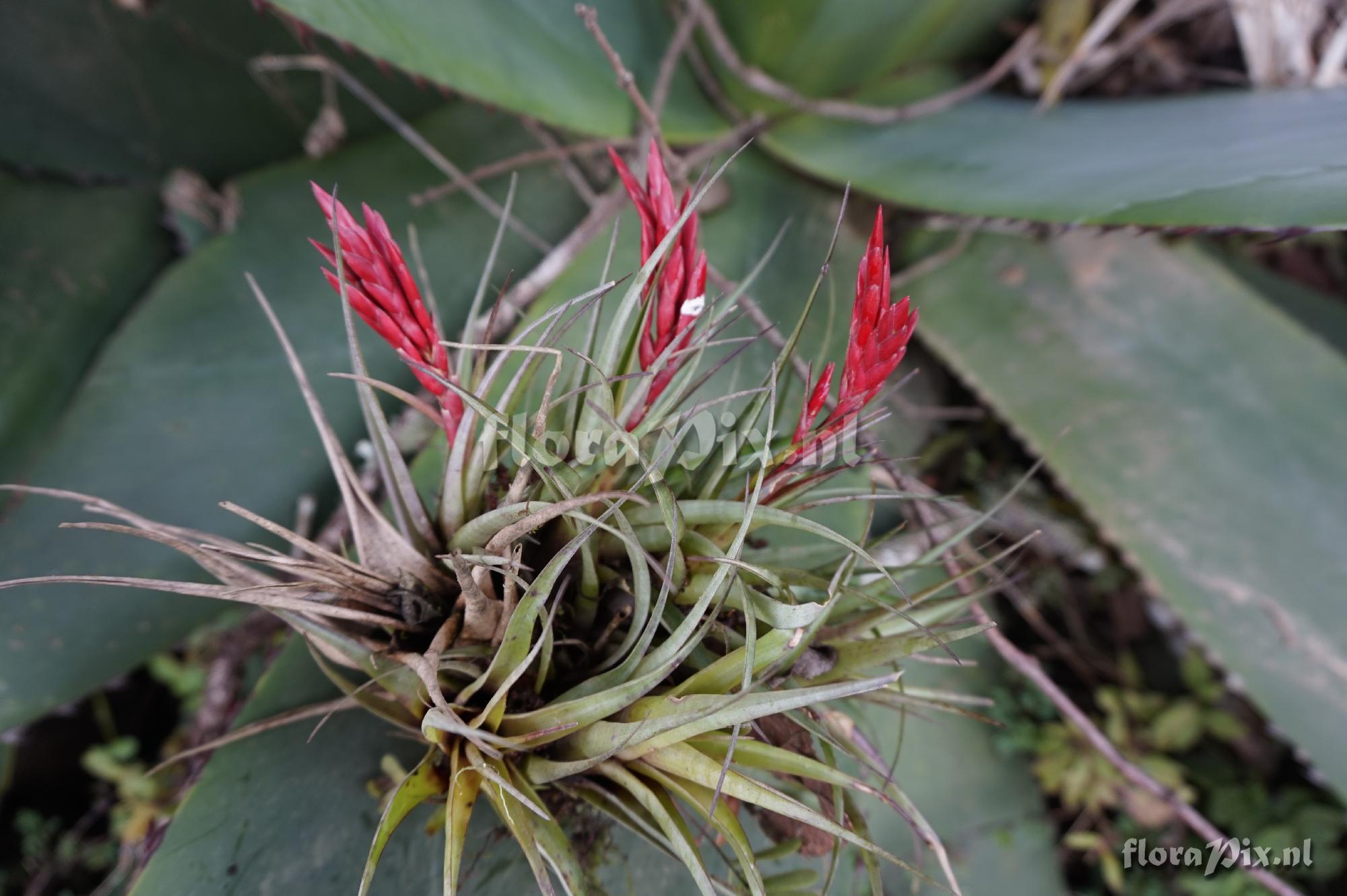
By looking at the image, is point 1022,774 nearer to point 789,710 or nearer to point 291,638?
point 789,710

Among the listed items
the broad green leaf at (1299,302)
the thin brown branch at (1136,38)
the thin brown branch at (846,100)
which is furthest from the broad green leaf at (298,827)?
the broad green leaf at (1299,302)

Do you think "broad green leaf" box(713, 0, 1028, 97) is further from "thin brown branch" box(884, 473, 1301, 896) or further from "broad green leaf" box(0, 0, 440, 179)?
"thin brown branch" box(884, 473, 1301, 896)

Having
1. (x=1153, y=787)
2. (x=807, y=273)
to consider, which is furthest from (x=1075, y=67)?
(x=1153, y=787)

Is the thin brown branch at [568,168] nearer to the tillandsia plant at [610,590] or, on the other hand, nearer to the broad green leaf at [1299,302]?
the tillandsia plant at [610,590]

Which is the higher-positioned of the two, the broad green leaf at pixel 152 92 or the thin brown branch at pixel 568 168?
the broad green leaf at pixel 152 92

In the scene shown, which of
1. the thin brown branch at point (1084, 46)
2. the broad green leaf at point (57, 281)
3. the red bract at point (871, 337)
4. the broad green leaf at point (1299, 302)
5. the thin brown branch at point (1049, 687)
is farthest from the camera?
the broad green leaf at point (1299, 302)

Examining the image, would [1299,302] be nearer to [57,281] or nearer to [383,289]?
[383,289]

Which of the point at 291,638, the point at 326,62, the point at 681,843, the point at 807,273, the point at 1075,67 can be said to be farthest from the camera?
the point at 1075,67

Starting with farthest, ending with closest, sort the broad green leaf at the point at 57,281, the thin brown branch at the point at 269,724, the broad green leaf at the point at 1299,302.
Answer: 1. the broad green leaf at the point at 1299,302
2. the broad green leaf at the point at 57,281
3. the thin brown branch at the point at 269,724
